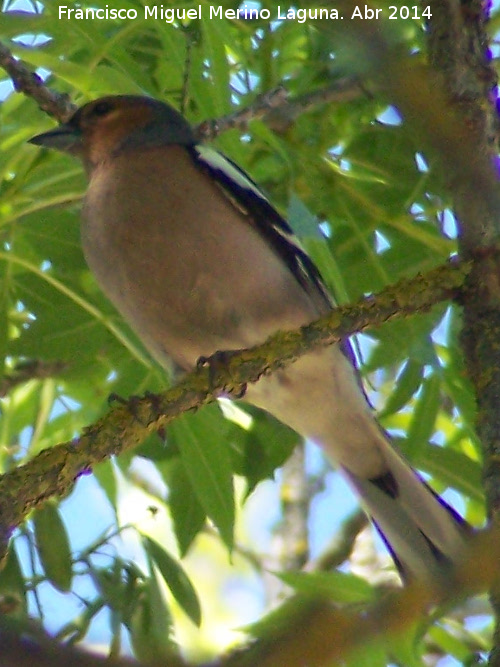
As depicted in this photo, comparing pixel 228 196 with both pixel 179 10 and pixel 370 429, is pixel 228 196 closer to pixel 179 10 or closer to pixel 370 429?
pixel 179 10

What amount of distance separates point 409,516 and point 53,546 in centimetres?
103

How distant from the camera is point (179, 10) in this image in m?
2.68

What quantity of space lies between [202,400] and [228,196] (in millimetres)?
1051

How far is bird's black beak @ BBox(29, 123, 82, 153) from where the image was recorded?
2861 mm

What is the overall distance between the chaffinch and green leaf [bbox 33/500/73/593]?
0.58 meters

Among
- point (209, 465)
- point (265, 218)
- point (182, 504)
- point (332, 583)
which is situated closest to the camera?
point (332, 583)

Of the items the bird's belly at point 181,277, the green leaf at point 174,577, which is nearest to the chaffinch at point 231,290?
the bird's belly at point 181,277

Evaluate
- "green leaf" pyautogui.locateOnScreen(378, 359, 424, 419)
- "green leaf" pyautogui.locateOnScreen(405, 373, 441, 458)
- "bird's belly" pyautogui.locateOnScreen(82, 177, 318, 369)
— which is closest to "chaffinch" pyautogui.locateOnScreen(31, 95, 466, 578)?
"bird's belly" pyautogui.locateOnScreen(82, 177, 318, 369)

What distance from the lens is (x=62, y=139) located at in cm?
308

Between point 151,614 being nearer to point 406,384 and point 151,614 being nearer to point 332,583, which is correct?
point 332,583

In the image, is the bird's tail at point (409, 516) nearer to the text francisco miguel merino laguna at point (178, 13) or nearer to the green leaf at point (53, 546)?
the green leaf at point (53, 546)

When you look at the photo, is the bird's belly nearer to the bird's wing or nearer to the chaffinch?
the chaffinch

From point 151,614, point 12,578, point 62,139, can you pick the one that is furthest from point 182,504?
point 62,139

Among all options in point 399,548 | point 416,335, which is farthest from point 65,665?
point 399,548
